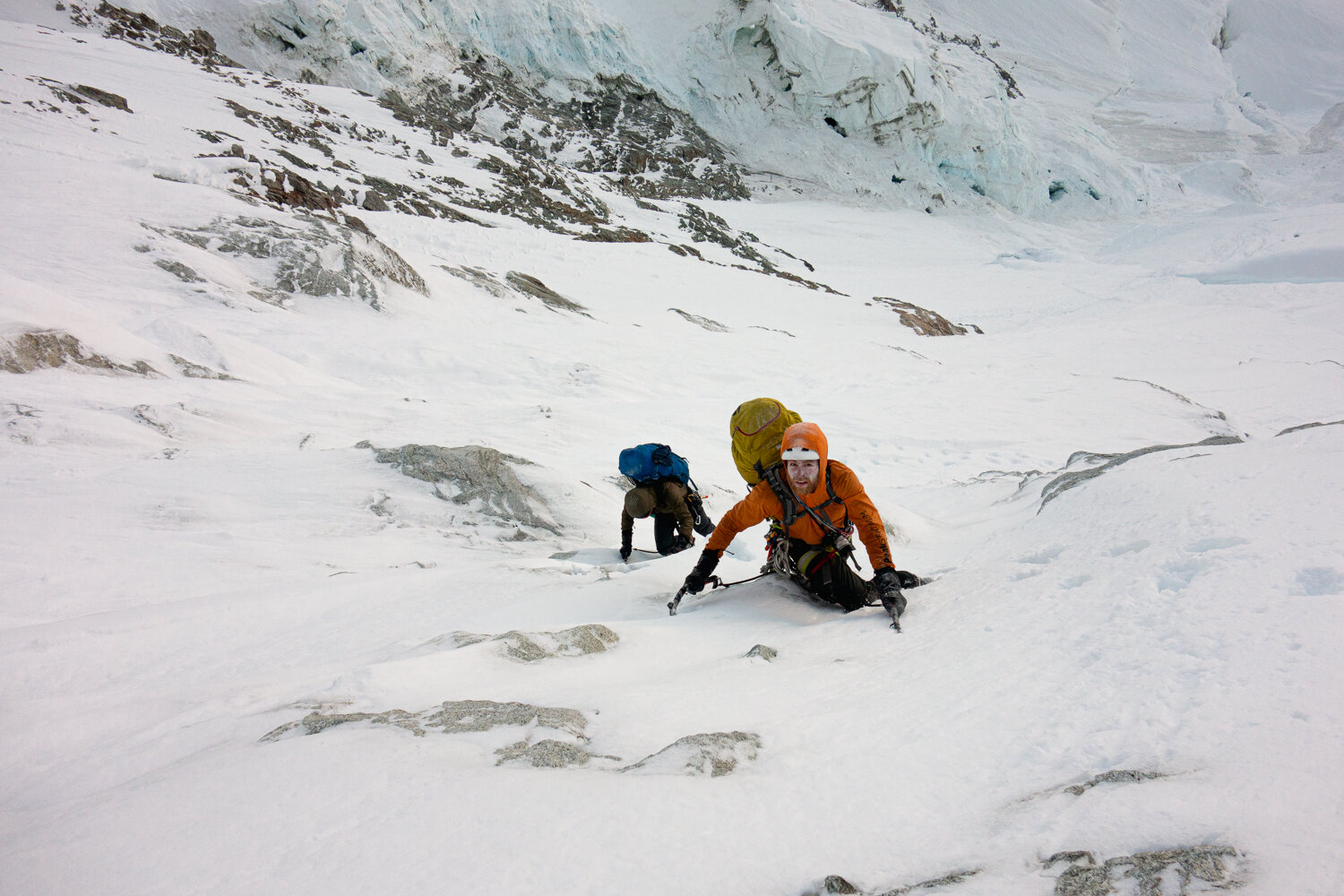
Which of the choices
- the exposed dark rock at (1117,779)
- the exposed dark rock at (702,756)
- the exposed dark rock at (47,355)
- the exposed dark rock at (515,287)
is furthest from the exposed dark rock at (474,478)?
the exposed dark rock at (515,287)

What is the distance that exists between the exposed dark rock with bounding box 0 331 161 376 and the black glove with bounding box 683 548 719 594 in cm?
562

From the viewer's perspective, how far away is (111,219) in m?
9.73

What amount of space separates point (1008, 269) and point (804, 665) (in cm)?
4020

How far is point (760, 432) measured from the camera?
12.0 feet

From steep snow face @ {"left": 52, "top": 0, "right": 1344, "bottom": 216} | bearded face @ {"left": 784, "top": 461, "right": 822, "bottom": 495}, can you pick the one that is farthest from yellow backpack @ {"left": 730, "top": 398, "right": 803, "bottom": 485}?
steep snow face @ {"left": 52, "top": 0, "right": 1344, "bottom": 216}

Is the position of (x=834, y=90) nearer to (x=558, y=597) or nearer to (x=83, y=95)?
(x=83, y=95)

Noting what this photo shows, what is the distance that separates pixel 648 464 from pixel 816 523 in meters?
1.81

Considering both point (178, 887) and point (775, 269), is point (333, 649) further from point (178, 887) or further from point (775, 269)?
point (775, 269)

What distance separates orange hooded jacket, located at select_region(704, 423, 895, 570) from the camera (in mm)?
3215

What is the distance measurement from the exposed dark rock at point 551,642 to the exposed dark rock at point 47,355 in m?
5.02

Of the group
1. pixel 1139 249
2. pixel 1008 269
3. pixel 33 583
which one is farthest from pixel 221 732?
pixel 1139 249

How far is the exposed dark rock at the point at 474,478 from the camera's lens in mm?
5348

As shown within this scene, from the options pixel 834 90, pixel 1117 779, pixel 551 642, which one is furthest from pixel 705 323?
pixel 834 90

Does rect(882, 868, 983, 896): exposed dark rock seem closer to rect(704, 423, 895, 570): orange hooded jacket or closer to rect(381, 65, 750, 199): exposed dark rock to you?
rect(704, 423, 895, 570): orange hooded jacket
